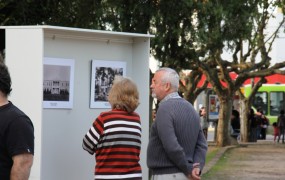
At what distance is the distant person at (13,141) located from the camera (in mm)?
4309

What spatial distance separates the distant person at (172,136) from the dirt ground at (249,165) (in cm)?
1055

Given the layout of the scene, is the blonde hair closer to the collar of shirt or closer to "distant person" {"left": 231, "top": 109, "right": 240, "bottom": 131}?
the collar of shirt

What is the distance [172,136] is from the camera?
6008 millimetres

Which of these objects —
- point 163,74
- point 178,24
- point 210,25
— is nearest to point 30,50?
point 163,74

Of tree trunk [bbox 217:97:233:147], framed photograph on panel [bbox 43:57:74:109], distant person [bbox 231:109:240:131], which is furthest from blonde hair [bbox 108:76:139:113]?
distant person [bbox 231:109:240:131]

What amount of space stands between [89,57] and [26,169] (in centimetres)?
306

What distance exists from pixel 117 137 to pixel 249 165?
15459mm

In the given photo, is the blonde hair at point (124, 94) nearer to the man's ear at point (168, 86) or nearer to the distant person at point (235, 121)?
the man's ear at point (168, 86)

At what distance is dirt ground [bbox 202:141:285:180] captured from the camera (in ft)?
58.0

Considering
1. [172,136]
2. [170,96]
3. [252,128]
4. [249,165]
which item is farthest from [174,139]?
[252,128]

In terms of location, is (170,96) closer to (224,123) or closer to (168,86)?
(168,86)

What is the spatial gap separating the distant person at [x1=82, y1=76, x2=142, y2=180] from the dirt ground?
10.5m

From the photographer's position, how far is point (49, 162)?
22.3 ft

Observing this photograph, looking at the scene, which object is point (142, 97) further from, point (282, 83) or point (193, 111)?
point (282, 83)
